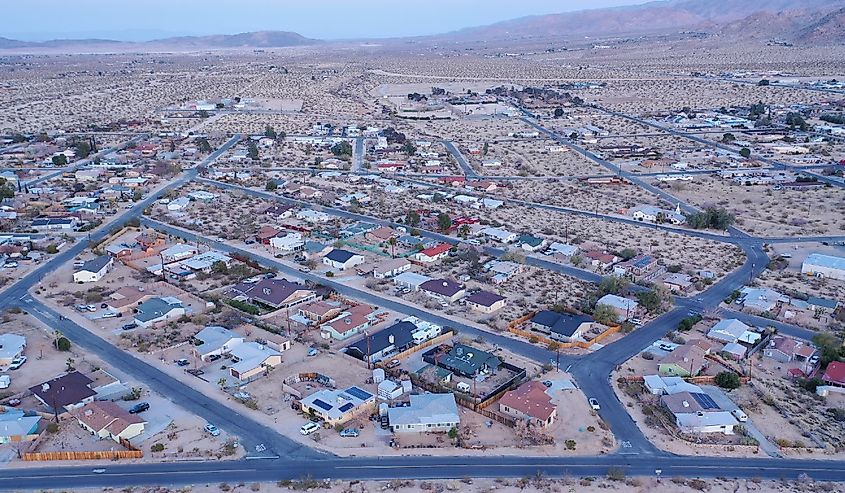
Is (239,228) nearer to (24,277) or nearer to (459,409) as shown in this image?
(24,277)

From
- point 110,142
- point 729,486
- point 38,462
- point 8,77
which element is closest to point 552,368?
point 729,486

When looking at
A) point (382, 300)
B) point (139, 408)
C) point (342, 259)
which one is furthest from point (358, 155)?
point (139, 408)

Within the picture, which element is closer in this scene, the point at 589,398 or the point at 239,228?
the point at 589,398

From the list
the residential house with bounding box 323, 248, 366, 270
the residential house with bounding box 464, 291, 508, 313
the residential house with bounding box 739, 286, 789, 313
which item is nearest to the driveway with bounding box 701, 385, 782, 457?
the residential house with bounding box 739, 286, 789, 313

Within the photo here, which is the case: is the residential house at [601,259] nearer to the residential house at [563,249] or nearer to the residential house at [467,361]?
the residential house at [563,249]

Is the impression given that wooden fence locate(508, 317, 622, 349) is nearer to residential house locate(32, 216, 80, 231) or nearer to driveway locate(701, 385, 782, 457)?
driveway locate(701, 385, 782, 457)
